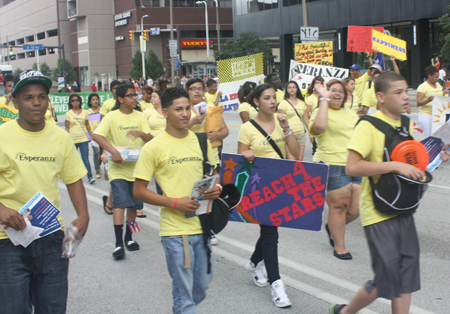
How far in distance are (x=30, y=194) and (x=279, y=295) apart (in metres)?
2.20

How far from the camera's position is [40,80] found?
3053mm

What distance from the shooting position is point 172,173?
344 cm

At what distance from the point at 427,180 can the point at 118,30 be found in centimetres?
7625

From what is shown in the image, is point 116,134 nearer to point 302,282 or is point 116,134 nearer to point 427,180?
point 302,282

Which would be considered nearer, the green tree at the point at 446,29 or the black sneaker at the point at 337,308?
the black sneaker at the point at 337,308

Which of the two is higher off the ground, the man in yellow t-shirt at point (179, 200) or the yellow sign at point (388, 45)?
the yellow sign at point (388, 45)

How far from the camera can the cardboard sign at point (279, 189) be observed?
4.50 m

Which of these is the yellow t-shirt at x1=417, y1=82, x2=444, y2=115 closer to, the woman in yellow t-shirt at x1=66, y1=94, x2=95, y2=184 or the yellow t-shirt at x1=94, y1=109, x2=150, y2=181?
the yellow t-shirt at x1=94, y1=109, x2=150, y2=181

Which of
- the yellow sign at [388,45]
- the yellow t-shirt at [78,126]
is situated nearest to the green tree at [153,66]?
the yellow sign at [388,45]

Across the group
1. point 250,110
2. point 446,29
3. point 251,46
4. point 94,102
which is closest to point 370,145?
point 250,110

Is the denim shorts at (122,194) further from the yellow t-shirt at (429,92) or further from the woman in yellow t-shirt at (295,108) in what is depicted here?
the yellow t-shirt at (429,92)

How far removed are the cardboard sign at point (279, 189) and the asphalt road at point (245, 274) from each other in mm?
632

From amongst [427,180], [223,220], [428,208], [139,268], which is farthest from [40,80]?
[428,208]

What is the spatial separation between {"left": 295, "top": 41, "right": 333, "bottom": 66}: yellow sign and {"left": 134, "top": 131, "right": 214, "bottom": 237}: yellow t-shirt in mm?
10509
